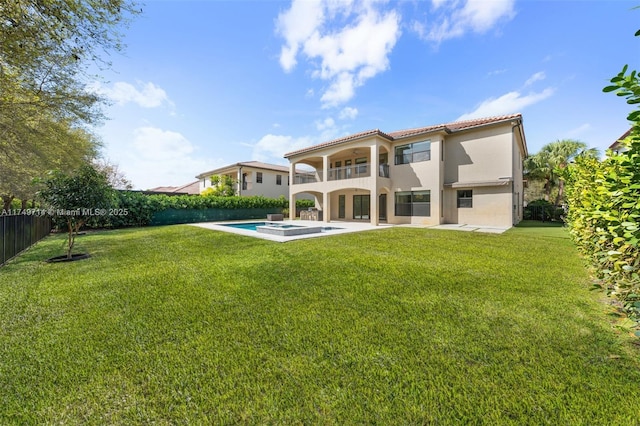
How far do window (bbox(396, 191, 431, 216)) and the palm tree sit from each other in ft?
53.4

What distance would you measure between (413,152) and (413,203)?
368 centimetres

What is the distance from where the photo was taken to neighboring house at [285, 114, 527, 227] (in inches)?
619

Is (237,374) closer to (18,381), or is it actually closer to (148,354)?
(148,354)

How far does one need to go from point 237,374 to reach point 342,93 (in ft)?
Answer: 64.7

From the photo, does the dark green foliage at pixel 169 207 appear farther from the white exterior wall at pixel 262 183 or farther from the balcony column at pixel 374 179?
the balcony column at pixel 374 179

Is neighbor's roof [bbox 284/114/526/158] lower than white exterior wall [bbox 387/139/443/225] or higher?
higher

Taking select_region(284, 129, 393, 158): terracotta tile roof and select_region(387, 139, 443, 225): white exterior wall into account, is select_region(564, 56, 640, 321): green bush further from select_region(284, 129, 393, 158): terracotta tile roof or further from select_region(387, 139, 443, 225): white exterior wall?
select_region(284, 129, 393, 158): terracotta tile roof

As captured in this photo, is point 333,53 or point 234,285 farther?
point 333,53


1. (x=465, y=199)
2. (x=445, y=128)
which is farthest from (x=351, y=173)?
(x=465, y=199)

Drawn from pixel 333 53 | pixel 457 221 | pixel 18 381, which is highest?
pixel 333 53

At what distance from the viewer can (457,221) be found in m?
17.6

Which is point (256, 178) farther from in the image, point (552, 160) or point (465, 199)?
point (552, 160)

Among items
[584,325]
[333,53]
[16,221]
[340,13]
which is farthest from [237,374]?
[333,53]

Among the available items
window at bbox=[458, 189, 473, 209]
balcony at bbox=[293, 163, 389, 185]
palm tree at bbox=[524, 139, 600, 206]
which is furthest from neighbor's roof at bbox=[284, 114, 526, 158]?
palm tree at bbox=[524, 139, 600, 206]
